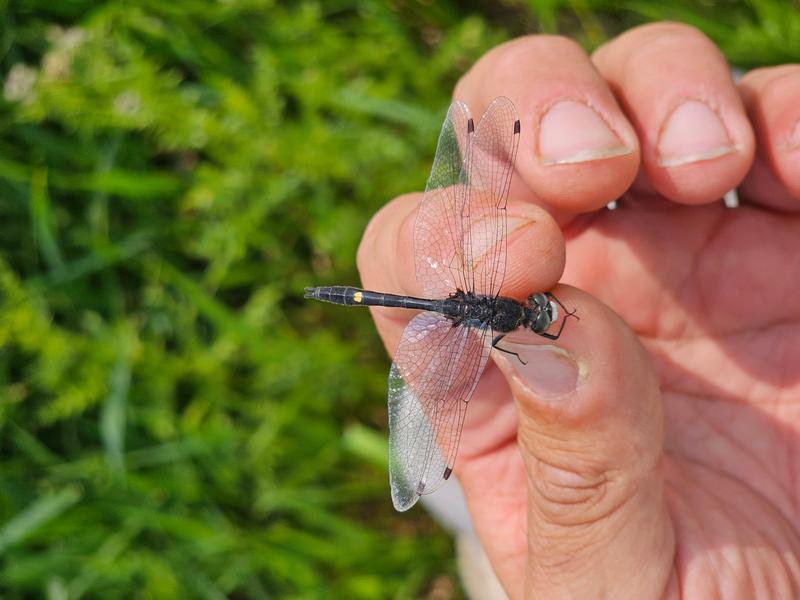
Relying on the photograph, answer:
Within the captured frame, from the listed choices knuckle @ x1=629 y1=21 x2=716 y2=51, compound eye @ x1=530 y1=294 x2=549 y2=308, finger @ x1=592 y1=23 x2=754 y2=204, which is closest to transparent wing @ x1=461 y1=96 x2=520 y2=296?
compound eye @ x1=530 y1=294 x2=549 y2=308

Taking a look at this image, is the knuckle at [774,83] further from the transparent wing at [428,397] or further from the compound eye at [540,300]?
the transparent wing at [428,397]

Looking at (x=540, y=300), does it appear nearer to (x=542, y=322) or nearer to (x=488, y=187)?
(x=542, y=322)

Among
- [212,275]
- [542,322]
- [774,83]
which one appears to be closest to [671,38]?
[774,83]

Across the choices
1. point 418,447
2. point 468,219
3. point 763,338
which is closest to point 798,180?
point 763,338

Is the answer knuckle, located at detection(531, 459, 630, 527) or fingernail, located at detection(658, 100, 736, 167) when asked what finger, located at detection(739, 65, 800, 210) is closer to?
fingernail, located at detection(658, 100, 736, 167)

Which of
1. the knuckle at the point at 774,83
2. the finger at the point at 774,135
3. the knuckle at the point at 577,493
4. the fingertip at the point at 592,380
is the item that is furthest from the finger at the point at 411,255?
the knuckle at the point at 774,83
